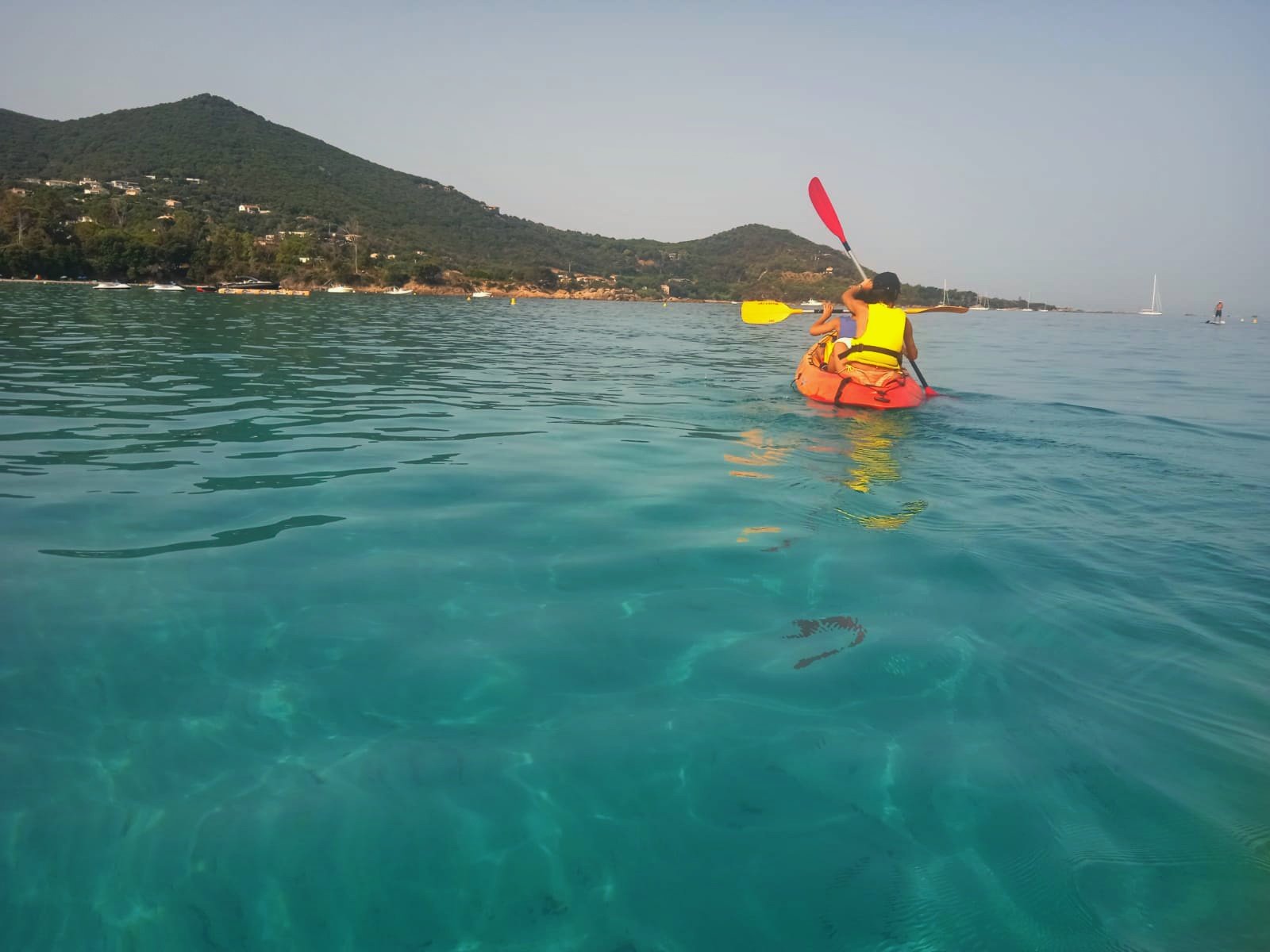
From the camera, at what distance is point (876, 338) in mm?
11414

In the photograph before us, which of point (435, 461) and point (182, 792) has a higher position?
point (435, 461)

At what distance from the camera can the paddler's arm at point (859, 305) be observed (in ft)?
38.0

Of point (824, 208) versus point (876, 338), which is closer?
point (876, 338)

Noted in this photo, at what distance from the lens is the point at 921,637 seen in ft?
14.1

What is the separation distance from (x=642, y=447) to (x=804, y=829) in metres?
6.49

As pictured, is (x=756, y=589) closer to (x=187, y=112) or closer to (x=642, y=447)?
(x=642, y=447)

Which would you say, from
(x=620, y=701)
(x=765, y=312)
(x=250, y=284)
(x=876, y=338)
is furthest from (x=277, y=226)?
(x=620, y=701)

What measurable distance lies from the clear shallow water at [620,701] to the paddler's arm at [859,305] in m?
3.82

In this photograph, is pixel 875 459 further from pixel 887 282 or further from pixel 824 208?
pixel 824 208

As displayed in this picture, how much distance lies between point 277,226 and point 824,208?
100820mm

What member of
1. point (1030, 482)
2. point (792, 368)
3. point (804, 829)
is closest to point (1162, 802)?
point (804, 829)

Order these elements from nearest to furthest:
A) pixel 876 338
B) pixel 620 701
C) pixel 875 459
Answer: pixel 620 701
pixel 875 459
pixel 876 338

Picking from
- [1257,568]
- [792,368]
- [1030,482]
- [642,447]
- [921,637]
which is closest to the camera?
[921,637]

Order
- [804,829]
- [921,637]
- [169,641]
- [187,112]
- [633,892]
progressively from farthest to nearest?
[187,112] < [921,637] < [169,641] < [804,829] < [633,892]
